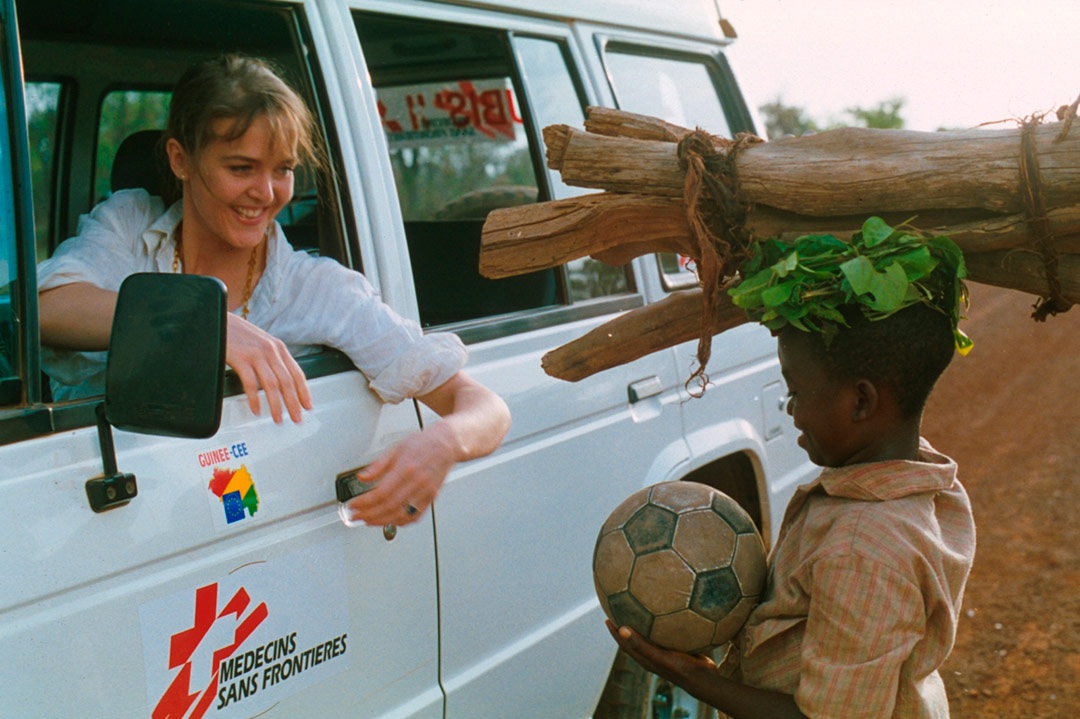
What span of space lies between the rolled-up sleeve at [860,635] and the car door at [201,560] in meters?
0.93

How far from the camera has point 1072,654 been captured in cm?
416

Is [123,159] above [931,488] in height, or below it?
above

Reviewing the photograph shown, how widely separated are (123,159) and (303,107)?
2.68ft

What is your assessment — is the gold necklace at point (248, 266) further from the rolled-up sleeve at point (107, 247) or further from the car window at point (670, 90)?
the car window at point (670, 90)

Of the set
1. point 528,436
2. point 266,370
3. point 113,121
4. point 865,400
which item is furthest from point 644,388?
point 113,121

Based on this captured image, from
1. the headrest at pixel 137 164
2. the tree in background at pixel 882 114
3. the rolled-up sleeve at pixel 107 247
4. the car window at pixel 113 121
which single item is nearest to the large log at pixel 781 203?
the rolled-up sleeve at pixel 107 247

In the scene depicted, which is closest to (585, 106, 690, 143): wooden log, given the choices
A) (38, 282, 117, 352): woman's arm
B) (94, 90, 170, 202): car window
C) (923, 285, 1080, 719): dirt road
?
(923, 285, 1080, 719): dirt road

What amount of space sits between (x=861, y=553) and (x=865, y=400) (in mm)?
277

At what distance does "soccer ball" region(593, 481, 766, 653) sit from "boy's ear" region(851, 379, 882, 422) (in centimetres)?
34

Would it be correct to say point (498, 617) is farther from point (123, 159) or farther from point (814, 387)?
point (123, 159)

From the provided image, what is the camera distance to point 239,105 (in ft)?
7.62

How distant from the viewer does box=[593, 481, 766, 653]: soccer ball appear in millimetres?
1897

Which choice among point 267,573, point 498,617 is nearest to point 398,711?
point 498,617

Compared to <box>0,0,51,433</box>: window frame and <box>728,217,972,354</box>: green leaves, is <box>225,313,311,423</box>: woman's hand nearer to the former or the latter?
<box>0,0,51,433</box>: window frame
